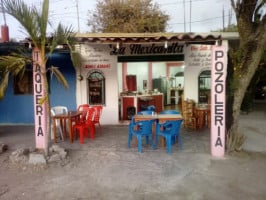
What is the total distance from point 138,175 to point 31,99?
634 cm

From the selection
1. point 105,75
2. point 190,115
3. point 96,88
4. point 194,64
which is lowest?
point 190,115

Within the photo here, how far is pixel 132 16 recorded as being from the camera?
21.7 metres

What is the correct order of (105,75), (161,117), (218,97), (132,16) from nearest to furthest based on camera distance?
1. (218,97)
2. (161,117)
3. (105,75)
4. (132,16)

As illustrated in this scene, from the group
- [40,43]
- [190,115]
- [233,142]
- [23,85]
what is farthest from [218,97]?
[23,85]

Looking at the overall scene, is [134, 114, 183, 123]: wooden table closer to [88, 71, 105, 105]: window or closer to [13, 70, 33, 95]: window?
[88, 71, 105, 105]: window

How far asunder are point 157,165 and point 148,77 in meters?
11.2

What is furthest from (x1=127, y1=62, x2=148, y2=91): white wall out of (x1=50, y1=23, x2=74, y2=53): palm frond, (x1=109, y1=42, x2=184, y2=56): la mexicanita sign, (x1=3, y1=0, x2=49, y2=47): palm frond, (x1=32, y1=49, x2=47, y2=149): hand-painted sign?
(x1=3, y1=0, x2=49, y2=47): palm frond

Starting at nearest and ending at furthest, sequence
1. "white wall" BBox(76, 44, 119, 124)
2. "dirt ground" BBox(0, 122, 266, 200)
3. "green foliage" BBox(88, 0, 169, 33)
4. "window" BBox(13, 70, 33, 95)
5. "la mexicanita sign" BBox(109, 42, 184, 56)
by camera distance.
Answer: "dirt ground" BBox(0, 122, 266, 200)
"la mexicanita sign" BBox(109, 42, 184, 56)
"white wall" BBox(76, 44, 119, 124)
"window" BBox(13, 70, 33, 95)
"green foliage" BBox(88, 0, 169, 33)

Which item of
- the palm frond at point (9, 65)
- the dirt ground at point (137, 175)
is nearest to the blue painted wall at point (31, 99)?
the dirt ground at point (137, 175)

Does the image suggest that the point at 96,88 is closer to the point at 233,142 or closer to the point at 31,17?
the point at 31,17

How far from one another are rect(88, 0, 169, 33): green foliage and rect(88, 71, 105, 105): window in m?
12.2

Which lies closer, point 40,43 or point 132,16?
point 40,43

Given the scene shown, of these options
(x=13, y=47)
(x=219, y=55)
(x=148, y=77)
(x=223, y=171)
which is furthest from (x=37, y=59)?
(x=148, y=77)

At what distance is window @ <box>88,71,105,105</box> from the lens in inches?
383
